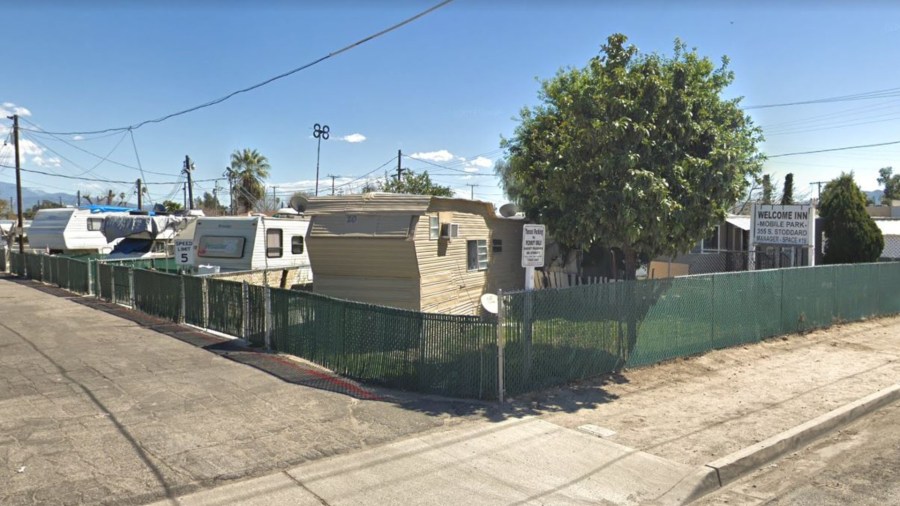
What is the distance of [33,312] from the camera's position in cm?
1483

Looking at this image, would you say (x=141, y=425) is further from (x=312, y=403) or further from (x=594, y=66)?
(x=594, y=66)

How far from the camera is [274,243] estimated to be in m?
18.2

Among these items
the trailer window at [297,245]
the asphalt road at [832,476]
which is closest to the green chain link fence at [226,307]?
the trailer window at [297,245]

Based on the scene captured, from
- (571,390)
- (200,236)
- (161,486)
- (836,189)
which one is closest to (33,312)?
(200,236)

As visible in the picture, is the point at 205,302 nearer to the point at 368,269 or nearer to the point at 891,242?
the point at 368,269

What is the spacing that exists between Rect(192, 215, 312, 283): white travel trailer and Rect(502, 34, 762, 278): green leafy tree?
403 inches

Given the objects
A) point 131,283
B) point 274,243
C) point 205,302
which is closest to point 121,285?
point 131,283

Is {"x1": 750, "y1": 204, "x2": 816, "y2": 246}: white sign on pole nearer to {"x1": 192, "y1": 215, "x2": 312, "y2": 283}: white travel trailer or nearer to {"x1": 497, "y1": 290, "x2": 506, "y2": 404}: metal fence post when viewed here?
{"x1": 497, "y1": 290, "x2": 506, "y2": 404}: metal fence post

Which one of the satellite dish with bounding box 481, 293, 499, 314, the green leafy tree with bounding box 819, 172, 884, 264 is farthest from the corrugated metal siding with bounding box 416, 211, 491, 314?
the green leafy tree with bounding box 819, 172, 884, 264

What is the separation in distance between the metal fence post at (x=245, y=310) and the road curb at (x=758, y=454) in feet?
25.9

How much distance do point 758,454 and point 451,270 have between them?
667cm

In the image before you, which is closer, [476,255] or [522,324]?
[522,324]

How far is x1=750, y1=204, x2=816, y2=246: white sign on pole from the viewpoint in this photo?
15109mm

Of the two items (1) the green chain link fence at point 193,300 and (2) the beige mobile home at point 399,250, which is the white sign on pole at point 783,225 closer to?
(2) the beige mobile home at point 399,250
